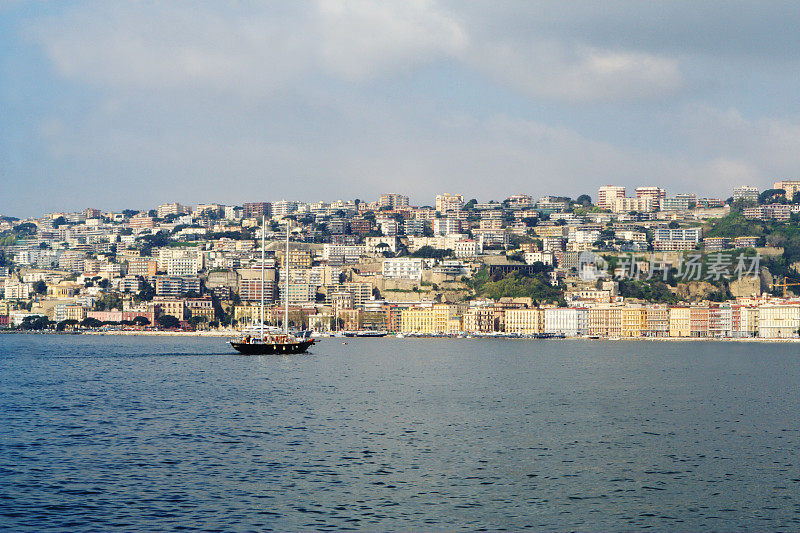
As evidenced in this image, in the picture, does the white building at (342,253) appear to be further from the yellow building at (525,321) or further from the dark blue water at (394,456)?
the dark blue water at (394,456)

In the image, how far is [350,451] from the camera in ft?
79.2

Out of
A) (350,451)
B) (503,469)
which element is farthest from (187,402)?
(503,469)

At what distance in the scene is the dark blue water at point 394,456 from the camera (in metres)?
17.9

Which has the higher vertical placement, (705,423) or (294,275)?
(294,275)

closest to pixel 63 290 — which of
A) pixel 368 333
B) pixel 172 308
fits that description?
pixel 172 308

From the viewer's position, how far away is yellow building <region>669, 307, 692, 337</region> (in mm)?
→ 130375

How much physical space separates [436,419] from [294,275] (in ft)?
482

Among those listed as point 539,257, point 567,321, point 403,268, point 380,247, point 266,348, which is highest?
point 380,247

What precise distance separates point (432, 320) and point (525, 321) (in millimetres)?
13863

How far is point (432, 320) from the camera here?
146250 mm

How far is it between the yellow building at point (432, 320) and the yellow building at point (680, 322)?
96.6ft

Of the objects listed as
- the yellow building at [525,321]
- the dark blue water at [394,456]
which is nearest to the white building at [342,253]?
the yellow building at [525,321]

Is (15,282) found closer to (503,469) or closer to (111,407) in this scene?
(111,407)

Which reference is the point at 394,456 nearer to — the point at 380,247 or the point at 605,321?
the point at 605,321
